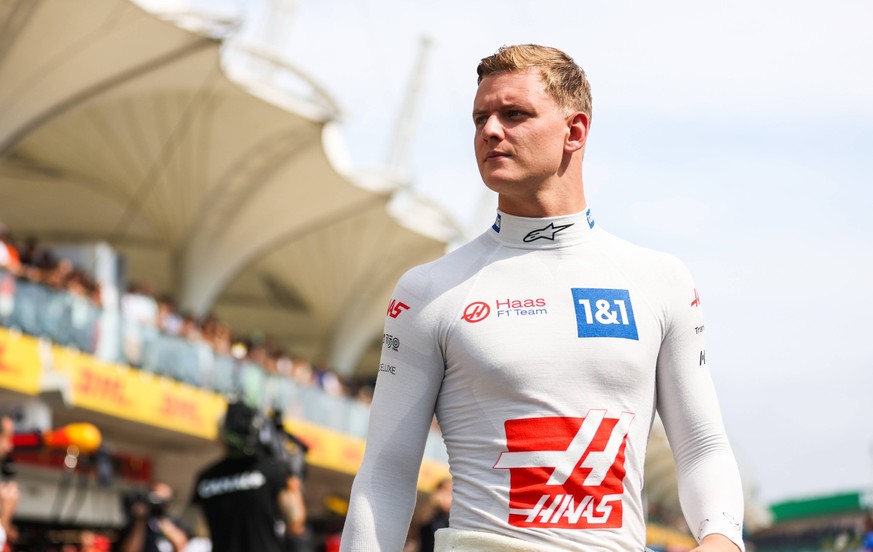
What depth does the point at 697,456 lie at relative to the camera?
2760 mm

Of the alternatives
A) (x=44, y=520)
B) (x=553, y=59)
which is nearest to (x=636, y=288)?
(x=553, y=59)

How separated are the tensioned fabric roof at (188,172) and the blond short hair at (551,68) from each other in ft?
70.3

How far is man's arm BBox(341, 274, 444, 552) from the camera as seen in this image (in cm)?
270

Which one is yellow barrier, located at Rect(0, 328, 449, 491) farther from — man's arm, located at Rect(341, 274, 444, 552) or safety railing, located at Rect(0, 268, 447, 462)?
man's arm, located at Rect(341, 274, 444, 552)

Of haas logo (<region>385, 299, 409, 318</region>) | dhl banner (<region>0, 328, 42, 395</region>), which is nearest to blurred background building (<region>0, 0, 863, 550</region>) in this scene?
dhl banner (<region>0, 328, 42, 395</region>)

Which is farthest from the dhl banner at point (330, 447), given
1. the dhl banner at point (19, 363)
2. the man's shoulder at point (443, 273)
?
the man's shoulder at point (443, 273)

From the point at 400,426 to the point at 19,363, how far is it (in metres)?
15.6

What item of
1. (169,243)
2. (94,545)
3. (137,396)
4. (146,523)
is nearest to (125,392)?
(137,396)

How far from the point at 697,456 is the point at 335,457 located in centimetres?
2350

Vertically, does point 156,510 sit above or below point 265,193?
below

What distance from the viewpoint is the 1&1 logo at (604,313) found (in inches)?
105

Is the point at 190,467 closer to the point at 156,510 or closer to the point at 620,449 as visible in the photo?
the point at 156,510

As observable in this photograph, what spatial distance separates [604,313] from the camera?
2703 mm

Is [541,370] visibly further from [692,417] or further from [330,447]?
[330,447]
